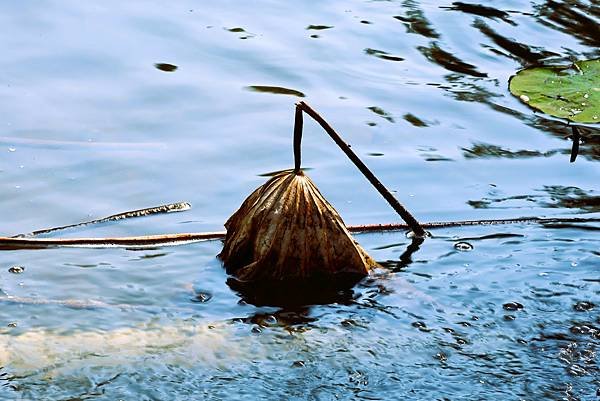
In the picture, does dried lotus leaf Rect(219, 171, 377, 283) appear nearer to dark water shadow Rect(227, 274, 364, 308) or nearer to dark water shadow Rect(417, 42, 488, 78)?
dark water shadow Rect(227, 274, 364, 308)

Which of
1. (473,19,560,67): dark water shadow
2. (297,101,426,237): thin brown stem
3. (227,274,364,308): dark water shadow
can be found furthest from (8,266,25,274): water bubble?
(473,19,560,67): dark water shadow

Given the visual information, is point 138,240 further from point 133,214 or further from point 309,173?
point 309,173

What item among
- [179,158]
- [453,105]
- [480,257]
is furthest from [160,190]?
[453,105]

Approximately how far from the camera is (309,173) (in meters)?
4.37

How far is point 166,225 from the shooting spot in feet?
12.9

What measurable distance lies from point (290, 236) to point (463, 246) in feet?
2.47

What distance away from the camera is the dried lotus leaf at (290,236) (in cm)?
344

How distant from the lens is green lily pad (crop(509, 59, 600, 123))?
16.2 feet

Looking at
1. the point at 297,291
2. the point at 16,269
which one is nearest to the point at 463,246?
the point at 297,291

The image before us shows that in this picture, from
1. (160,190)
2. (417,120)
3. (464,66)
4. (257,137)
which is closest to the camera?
(160,190)

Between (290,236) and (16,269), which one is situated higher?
(290,236)

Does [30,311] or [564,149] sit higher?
[564,149]

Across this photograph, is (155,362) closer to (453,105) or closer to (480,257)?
(480,257)

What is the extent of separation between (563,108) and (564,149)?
334mm
